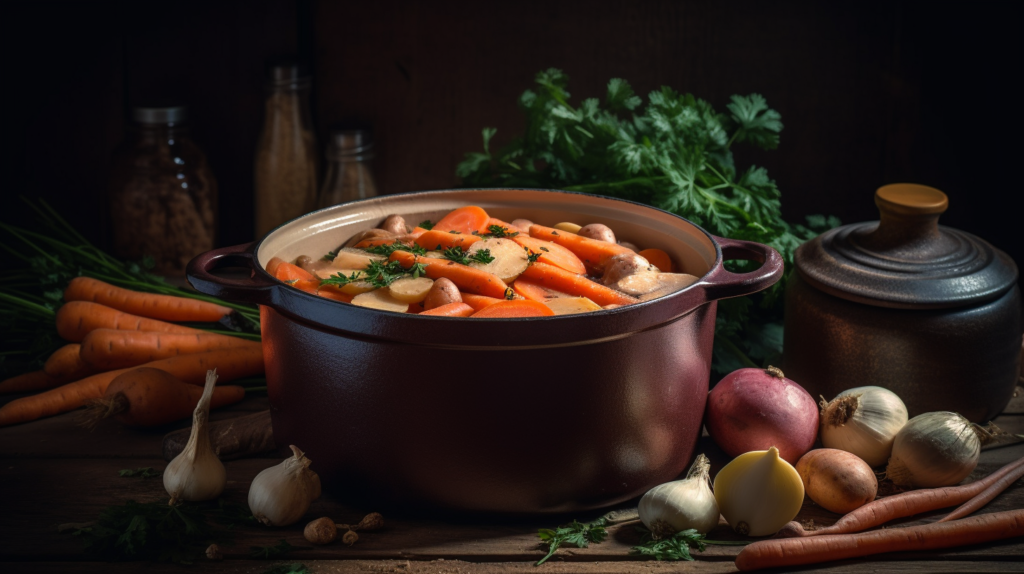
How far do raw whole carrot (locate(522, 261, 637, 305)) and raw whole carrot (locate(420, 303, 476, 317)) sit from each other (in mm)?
157

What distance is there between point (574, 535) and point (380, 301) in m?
0.46

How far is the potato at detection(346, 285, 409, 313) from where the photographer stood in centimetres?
145

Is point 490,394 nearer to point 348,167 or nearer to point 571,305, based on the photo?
point 571,305

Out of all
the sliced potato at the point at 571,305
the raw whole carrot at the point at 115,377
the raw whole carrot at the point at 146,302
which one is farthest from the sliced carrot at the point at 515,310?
the raw whole carrot at the point at 146,302

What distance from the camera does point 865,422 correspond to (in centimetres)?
157

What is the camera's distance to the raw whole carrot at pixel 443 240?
166 cm

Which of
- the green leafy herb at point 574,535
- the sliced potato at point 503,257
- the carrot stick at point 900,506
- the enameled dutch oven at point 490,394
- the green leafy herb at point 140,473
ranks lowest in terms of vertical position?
the green leafy herb at point 140,473

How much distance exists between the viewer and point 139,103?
95.3 inches

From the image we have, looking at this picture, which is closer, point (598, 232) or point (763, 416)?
point (763, 416)

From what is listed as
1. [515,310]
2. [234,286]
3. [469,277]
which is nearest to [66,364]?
[234,286]

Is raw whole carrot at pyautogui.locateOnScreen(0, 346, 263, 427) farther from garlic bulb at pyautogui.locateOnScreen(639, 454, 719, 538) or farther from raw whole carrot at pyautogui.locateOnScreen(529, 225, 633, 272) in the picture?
garlic bulb at pyautogui.locateOnScreen(639, 454, 719, 538)

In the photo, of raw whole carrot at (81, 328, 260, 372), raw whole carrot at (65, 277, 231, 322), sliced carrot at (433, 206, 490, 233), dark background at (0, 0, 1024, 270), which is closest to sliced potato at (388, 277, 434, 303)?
sliced carrot at (433, 206, 490, 233)

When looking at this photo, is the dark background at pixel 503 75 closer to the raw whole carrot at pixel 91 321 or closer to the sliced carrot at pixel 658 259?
the raw whole carrot at pixel 91 321

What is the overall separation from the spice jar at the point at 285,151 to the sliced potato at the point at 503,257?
996 mm
